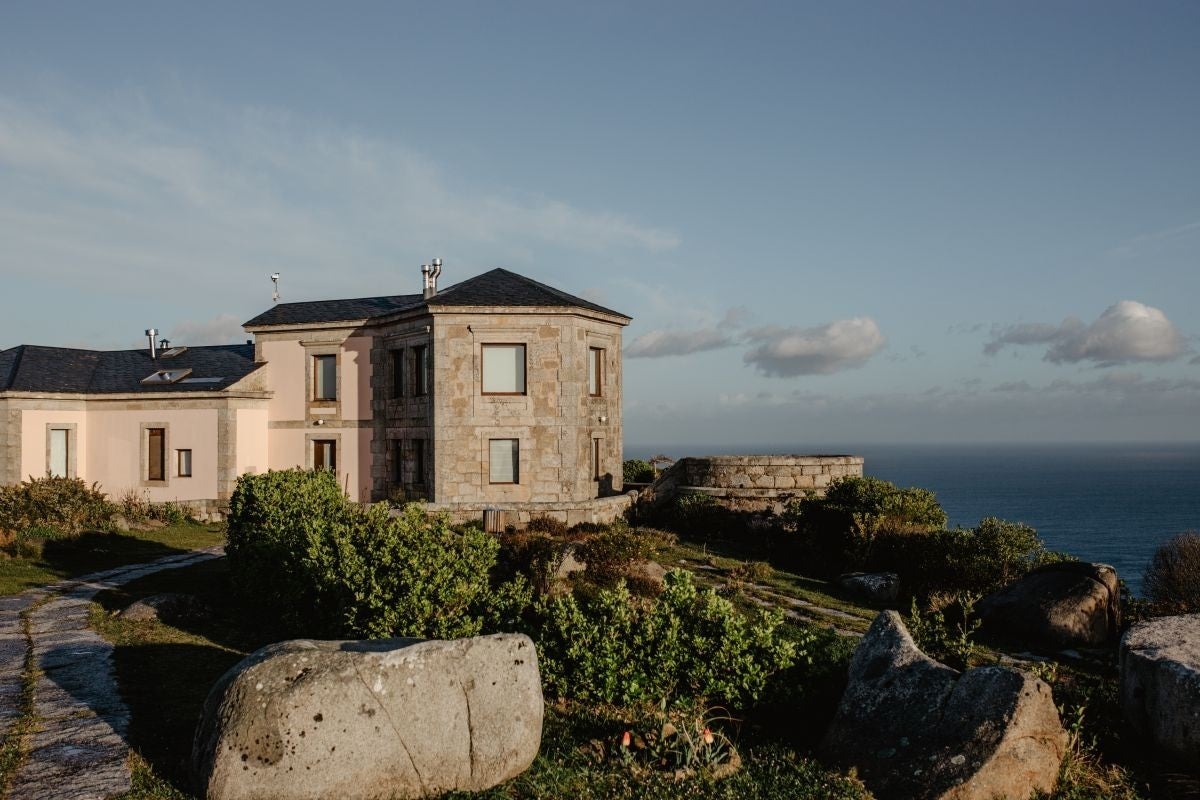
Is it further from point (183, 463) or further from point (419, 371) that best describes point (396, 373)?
point (183, 463)

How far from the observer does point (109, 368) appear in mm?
31172

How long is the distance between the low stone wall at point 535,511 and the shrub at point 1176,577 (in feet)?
47.3

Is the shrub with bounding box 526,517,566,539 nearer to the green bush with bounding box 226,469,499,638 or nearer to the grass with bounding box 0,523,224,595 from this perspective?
the green bush with bounding box 226,469,499,638

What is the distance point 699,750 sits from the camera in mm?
7305

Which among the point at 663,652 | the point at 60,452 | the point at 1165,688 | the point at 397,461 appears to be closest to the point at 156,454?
the point at 60,452

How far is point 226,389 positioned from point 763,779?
2631cm

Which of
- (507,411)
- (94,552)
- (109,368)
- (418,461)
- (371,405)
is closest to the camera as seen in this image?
(94,552)

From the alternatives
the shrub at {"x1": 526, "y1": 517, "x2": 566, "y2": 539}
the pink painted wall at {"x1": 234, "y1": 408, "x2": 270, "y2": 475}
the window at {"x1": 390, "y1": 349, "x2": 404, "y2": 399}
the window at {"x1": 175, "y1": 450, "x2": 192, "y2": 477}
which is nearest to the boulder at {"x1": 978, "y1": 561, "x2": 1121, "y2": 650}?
the shrub at {"x1": 526, "y1": 517, "x2": 566, "y2": 539}

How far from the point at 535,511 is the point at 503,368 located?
477cm

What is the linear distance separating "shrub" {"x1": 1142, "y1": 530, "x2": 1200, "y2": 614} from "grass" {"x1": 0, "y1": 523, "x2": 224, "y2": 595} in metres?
22.3

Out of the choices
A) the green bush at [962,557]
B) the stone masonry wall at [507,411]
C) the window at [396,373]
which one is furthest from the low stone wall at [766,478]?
the window at [396,373]

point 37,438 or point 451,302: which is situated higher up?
point 451,302

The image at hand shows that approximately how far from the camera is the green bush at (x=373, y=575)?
32.6ft

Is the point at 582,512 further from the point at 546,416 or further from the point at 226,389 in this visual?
the point at 226,389
